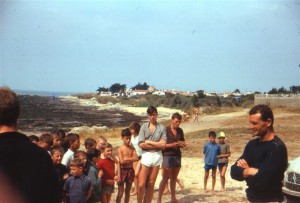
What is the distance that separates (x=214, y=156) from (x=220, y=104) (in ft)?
186

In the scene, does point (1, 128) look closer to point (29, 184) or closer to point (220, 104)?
point (29, 184)

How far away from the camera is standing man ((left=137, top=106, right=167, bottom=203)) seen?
6.95 m

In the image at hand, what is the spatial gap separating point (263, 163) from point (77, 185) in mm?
2684

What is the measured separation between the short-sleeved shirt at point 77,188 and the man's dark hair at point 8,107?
9.80ft

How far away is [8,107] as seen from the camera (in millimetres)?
2320

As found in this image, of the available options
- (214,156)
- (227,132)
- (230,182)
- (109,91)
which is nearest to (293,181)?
(214,156)

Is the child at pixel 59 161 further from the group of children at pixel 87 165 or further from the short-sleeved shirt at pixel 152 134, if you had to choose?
the short-sleeved shirt at pixel 152 134

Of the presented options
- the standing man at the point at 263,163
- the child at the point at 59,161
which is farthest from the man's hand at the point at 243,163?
the child at the point at 59,161

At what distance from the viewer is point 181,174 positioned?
11281 mm

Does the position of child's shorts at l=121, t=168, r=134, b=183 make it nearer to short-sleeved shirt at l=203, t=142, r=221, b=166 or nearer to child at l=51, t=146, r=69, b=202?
child at l=51, t=146, r=69, b=202

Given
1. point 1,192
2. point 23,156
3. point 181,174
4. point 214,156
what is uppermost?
point 23,156

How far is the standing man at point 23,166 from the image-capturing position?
2174 millimetres

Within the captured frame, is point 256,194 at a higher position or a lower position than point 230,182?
higher

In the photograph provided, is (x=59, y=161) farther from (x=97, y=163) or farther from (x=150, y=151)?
(x=150, y=151)
